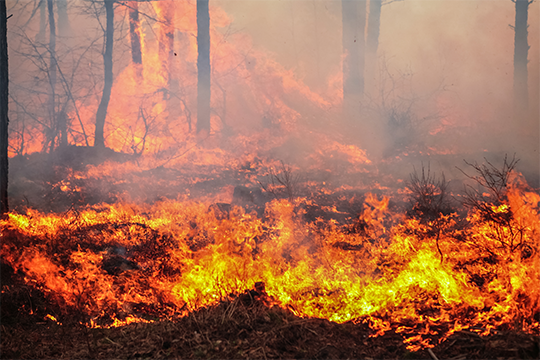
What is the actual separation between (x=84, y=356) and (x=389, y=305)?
2.95m

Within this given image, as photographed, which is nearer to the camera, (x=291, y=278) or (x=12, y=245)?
(x=291, y=278)

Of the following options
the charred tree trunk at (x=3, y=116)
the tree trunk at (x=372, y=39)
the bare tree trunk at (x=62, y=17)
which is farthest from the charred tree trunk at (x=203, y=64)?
the bare tree trunk at (x=62, y=17)

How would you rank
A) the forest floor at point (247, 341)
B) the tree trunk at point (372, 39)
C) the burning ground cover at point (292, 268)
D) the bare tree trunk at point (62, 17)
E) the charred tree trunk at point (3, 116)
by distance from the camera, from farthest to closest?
the bare tree trunk at point (62, 17) → the tree trunk at point (372, 39) → the charred tree trunk at point (3, 116) → the burning ground cover at point (292, 268) → the forest floor at point (247, 341)

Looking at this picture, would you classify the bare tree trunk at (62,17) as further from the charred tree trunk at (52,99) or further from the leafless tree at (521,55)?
the leafless tree at (521,55)

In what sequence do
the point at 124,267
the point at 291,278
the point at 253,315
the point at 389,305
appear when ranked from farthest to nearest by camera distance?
the point at 124,267 → the point at 291,278 → the point at 389,305 → the point at 253,315

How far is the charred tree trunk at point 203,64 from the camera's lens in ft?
47.3

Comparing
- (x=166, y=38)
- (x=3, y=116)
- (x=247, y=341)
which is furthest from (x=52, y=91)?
(x=247, y=341)

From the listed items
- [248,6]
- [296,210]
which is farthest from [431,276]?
[248,6]

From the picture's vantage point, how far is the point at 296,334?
10.0 ft

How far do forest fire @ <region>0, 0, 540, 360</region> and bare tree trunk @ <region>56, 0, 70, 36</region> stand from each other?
13 centimetres

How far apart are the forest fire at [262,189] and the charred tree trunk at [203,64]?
8cm

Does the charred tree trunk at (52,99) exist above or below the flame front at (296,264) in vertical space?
above

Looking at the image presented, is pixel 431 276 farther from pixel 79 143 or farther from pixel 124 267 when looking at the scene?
pixel 79 143

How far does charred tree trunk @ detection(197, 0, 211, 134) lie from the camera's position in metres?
14.4
